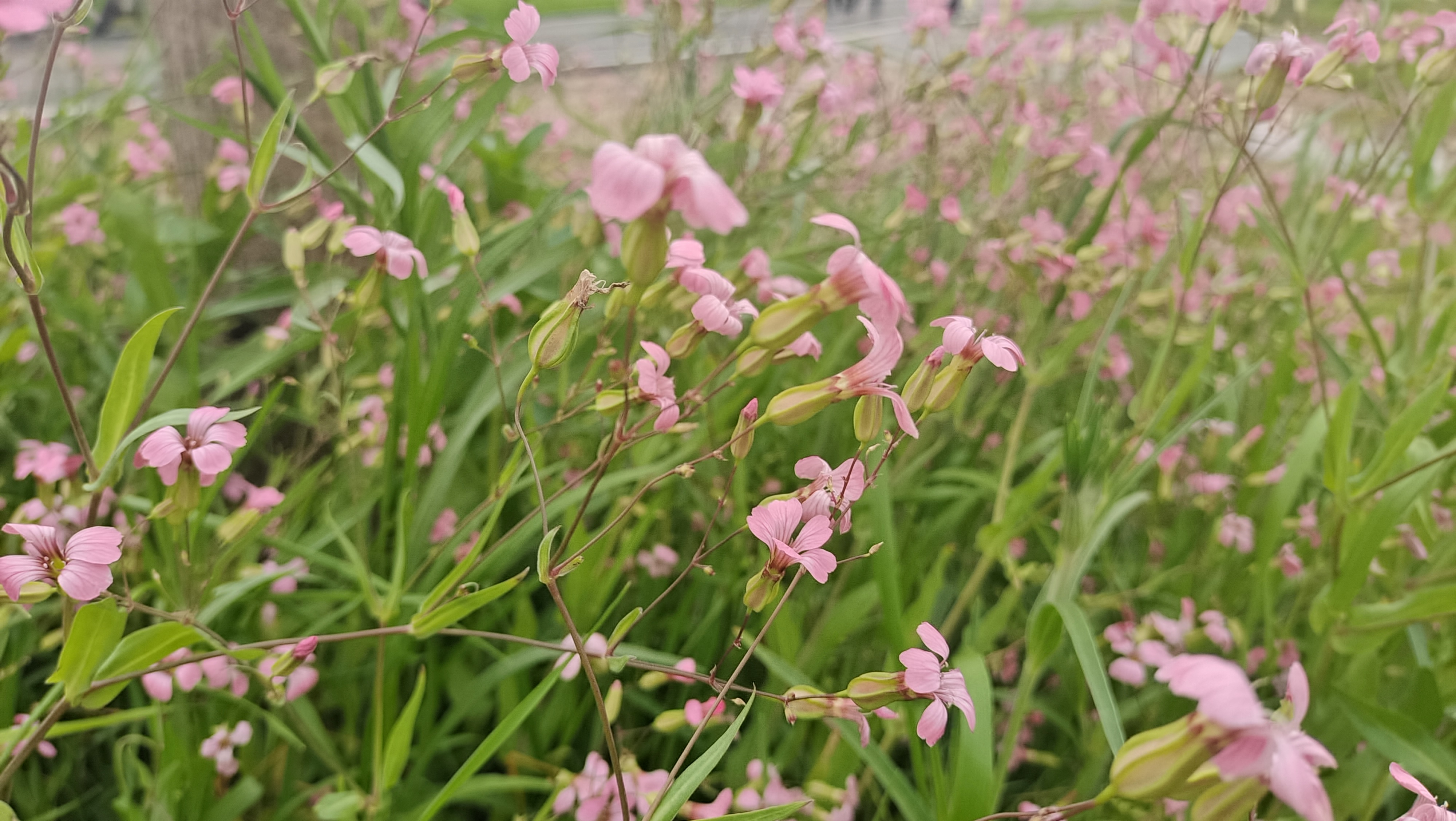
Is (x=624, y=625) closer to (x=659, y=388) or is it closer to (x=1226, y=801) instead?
(x=659, y=388)

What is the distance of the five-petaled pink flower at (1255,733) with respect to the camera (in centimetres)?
25

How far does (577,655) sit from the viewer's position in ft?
1.77

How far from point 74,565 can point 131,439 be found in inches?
2.6

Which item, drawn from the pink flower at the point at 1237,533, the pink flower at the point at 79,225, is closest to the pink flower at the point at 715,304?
the pink flower at the point at 1237,533

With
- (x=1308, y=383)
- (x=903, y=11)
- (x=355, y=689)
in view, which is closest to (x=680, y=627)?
(x=355, y=689)

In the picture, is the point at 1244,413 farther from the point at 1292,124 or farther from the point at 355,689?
the point at 355,689

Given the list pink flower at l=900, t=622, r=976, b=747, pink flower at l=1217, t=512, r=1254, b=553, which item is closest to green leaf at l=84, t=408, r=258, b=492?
pink flower at l=900, t=622, r=976, b=747

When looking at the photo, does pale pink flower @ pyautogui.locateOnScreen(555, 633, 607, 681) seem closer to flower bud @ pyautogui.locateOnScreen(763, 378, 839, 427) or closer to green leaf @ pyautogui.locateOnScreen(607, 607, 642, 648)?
green leaf @ pyautogui.locateOnScreen(607, 607, 642, 648)

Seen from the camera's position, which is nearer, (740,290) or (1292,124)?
(740,290)

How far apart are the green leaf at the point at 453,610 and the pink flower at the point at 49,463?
0.39 m

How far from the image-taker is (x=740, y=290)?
65 cm

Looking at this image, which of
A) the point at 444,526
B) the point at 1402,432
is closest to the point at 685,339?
the point at 444,526

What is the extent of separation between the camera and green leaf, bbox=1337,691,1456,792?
0.64 m

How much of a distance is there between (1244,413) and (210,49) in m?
1.59
